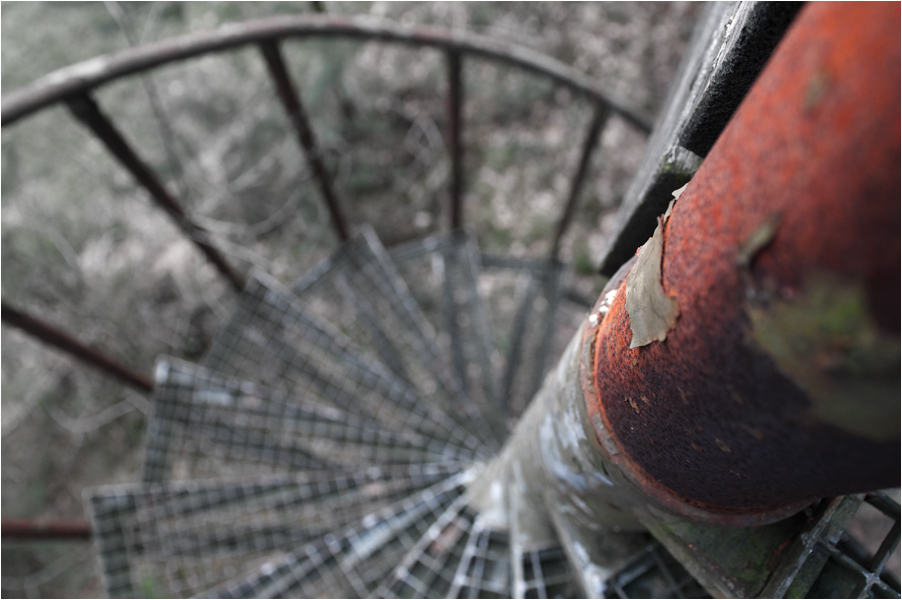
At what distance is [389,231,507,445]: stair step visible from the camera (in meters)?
4.72

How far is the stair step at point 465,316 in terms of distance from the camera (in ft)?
15.5

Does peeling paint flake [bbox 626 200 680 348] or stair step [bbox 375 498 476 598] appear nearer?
peeling paint flake [bbox 626 200 680 348]

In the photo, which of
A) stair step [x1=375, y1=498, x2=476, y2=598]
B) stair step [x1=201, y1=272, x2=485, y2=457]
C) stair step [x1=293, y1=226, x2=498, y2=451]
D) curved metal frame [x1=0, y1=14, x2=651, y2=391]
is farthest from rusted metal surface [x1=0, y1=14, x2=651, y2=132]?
stair step [x1=375, y1=498, x2=476, y2=598]

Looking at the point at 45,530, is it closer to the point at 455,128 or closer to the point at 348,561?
the point at 348,561

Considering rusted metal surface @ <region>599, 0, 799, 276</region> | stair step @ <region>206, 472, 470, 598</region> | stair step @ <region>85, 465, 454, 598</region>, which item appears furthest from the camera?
stair step @ <region>85, 465, 454, 598</region>

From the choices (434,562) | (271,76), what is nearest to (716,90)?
(434,562)

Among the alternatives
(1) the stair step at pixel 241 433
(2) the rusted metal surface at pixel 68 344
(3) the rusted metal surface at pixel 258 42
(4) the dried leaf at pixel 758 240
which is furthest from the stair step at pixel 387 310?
(4) the dried leaf at pixel 758 240

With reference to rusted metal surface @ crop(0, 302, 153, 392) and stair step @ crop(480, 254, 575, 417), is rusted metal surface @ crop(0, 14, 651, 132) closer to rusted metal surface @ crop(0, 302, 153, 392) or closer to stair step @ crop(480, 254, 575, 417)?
rusted metal surface @ crop(0, 302, 153, 392)

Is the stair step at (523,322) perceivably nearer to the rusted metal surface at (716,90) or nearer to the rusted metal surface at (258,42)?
the rusted metal surface at (258,42)

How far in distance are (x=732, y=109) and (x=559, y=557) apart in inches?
92.0

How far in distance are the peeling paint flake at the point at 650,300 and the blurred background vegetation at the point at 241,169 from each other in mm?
5383

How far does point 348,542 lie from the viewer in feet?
11.9

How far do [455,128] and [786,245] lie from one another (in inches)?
161

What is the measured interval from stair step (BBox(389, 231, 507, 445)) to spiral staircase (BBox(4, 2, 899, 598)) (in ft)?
0.07
